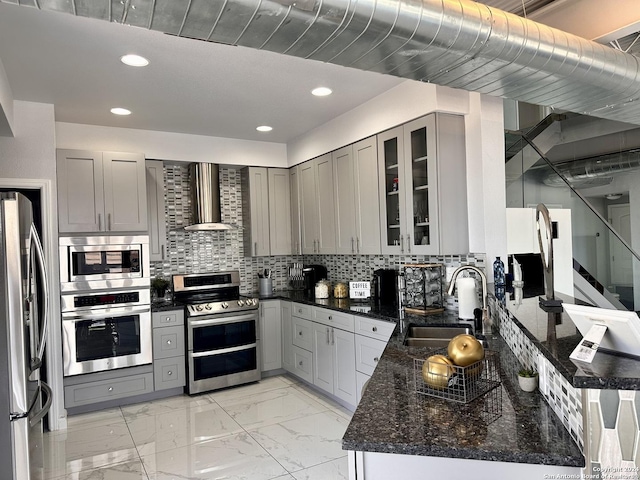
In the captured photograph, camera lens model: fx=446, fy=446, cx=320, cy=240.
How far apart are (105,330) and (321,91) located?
2938 millimetres

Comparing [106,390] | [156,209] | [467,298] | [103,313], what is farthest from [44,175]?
[467,298]

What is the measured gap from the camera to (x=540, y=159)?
485 centimetres

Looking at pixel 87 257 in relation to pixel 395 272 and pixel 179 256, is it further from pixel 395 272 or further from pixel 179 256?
pixel 395 272

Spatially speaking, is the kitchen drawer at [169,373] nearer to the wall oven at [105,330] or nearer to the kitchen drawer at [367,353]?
the wall oven at [105,330]

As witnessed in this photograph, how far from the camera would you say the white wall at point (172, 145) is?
4.45 meters

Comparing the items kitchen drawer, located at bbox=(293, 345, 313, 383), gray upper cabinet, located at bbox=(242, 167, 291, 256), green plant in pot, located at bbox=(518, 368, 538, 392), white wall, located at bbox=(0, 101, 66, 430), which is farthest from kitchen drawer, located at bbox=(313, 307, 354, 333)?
white wall, located at bbox=(0, 101, 66, 430)

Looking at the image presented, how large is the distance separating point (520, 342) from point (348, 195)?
8.44ft

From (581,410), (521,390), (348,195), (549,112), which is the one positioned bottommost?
(521,390)

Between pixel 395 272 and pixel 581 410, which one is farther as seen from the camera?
pixel 395 272

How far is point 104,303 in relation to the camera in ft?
13.7

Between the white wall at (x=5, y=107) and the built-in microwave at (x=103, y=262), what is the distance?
1.00 meters

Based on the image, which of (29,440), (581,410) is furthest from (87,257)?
(581,410)

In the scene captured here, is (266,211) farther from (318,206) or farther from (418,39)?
(418,39)

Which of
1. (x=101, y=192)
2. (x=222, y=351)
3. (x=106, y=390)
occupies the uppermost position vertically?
(x=101, y=192)
